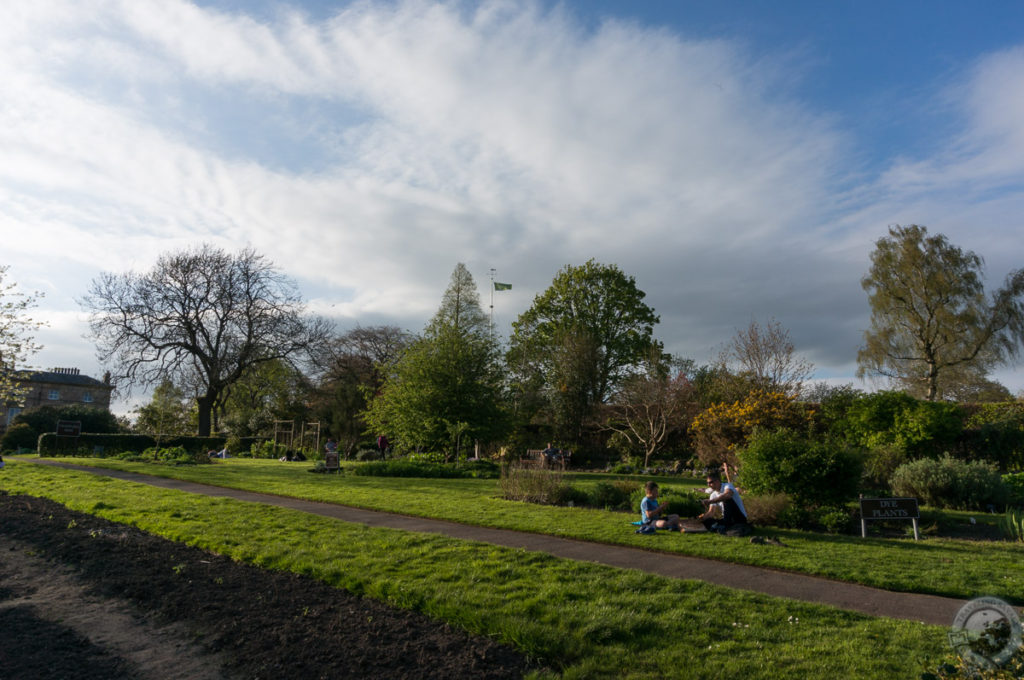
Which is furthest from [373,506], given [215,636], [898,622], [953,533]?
[953,533]

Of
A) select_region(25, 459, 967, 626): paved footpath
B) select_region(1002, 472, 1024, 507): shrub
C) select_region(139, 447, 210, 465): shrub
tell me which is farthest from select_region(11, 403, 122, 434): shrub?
select_region(1002, 472, 1024, 507): shrub

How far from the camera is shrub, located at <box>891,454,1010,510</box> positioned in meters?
13.1

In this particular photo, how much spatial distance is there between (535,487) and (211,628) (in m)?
9.27

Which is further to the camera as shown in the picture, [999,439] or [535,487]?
[999,439]

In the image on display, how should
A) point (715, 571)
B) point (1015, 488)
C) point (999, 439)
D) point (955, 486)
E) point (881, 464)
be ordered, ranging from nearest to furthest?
point (715, 571)
point (955, 486)
point (1015, 488)
point (881, 464)
point (999, 439)

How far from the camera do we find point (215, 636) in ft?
16.6

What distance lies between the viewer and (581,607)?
18.2 ft

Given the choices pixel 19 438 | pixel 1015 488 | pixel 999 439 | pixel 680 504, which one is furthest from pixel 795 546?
pixel 19 438

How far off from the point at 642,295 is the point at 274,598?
120 feet

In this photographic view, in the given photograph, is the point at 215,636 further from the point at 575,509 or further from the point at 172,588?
the point at 575,509

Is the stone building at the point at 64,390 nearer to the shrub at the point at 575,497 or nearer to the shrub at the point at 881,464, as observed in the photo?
the shrub at the point at 575,497

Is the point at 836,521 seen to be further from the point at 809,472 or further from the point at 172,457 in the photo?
the point at 172,457

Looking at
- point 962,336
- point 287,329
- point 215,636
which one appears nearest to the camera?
point 215,636

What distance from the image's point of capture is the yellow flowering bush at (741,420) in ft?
65.8
